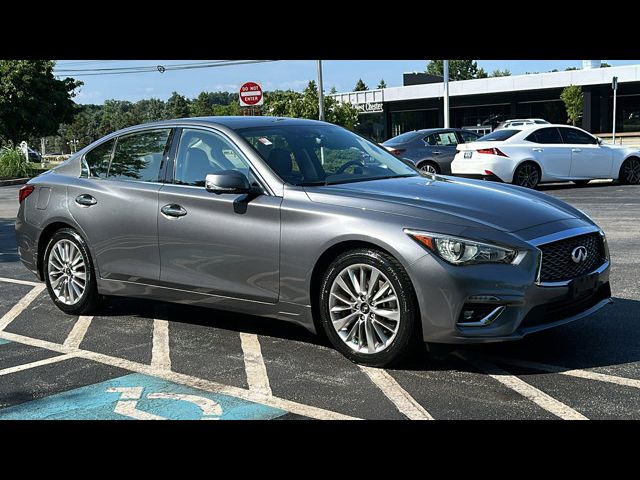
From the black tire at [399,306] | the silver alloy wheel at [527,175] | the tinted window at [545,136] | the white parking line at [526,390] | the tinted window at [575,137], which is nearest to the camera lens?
the white parking line at [526,390]

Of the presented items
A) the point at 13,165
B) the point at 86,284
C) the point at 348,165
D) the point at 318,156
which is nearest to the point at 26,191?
the point at 86,284

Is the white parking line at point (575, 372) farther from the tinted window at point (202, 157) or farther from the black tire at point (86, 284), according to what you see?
the black tire at point (86, 284)

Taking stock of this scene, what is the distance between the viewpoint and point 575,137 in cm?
1789

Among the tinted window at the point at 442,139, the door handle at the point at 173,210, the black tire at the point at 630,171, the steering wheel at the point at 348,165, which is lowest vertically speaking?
the black tire at the point at 630,171

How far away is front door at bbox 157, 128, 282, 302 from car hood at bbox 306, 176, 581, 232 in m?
0.47

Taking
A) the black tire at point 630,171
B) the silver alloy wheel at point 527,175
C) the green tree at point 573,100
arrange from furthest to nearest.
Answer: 1. the green tree at point 573,100
2. the black tire at point 630,171
3. the silver alloy wheel at point 527,175

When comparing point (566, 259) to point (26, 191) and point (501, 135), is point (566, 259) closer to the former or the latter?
point (26, 191)

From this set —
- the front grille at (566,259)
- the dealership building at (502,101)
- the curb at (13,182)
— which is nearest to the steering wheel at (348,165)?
the front grille at (566,259)

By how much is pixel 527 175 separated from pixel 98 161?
40.0ft

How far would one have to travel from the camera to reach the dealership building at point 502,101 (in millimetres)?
46188

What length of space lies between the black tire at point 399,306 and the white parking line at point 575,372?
2.25 ft

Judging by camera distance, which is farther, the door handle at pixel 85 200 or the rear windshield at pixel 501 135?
the rear windshield at pixel 501 135
